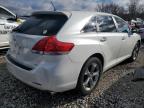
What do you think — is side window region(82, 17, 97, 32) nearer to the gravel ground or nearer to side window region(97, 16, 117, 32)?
side window region(97, 16, 117, 32)

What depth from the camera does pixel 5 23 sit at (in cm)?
706

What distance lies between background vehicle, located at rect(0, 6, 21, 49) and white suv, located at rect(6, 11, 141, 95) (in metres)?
3.02

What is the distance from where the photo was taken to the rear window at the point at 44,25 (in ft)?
12.1

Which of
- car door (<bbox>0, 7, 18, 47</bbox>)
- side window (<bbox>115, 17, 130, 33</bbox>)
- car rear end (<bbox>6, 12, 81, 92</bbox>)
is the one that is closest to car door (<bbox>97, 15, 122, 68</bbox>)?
side window (<bbox>115, 17, 130, 33</bbox>)

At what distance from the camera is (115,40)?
4867 millimetres

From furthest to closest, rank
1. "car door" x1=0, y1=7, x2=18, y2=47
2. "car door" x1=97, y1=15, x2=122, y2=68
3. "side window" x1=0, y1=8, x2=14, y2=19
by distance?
"side window" x1=0, y1=8, x2=14, y2=19 < "car door" x1=0, y1=7, x2=18, y2=47 < "car door" x1=97, y1=15, x2=122, y2=68

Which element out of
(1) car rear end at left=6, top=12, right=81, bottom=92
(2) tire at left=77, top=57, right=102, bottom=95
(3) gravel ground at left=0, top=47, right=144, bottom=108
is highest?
(1) car rear end at left=6, top=12, right=81, bottom=92

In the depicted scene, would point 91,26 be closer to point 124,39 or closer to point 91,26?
point 91,26

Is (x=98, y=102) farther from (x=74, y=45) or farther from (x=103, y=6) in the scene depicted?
(x=103, y=6)

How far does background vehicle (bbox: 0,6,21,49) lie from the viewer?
23.1 ft

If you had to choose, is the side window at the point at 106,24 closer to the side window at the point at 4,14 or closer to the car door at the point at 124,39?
the car door at the point at 124,39

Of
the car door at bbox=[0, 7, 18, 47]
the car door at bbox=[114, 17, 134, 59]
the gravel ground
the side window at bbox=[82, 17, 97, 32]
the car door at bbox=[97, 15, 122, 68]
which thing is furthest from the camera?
the car door at bbox=[0, 7, 18, 47]

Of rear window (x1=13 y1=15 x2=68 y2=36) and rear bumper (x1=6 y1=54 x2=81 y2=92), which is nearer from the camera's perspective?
rear bumper (x1=6 y1=54 x2=81 y2=92)

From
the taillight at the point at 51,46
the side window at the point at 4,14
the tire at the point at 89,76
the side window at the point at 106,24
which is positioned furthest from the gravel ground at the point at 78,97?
the side window at the point at 4,14
